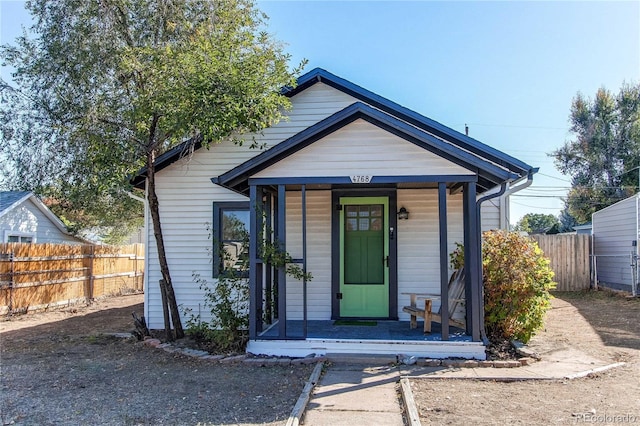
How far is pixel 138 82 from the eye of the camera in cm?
806

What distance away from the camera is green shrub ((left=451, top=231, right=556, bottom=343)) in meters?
6.91

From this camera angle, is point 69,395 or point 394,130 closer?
point 69,395

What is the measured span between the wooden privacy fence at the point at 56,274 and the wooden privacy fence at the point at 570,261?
14575mm

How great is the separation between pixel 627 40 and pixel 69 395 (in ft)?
46.2

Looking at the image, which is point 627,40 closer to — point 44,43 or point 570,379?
point 570,379

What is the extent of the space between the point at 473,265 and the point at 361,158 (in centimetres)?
221

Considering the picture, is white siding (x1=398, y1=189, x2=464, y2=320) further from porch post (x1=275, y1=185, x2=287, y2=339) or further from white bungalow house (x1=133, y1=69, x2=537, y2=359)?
porch post (x1=275, y1=185, x2=287, y2=339)

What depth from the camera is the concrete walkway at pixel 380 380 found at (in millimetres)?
4523

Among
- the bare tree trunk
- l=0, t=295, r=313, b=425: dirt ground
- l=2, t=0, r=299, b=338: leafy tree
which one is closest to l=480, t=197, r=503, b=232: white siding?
l=2, t=0, r=299, b=338: leafy tree

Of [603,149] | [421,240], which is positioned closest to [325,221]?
[421,240]

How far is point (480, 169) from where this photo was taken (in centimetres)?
661

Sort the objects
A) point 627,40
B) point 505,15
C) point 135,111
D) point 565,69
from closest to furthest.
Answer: point 135,111 < point 505,15 < point 627,40 < point 565,69

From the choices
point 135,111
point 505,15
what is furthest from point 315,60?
point 505,15

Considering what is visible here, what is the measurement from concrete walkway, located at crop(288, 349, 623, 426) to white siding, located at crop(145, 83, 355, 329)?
350 centimetres
